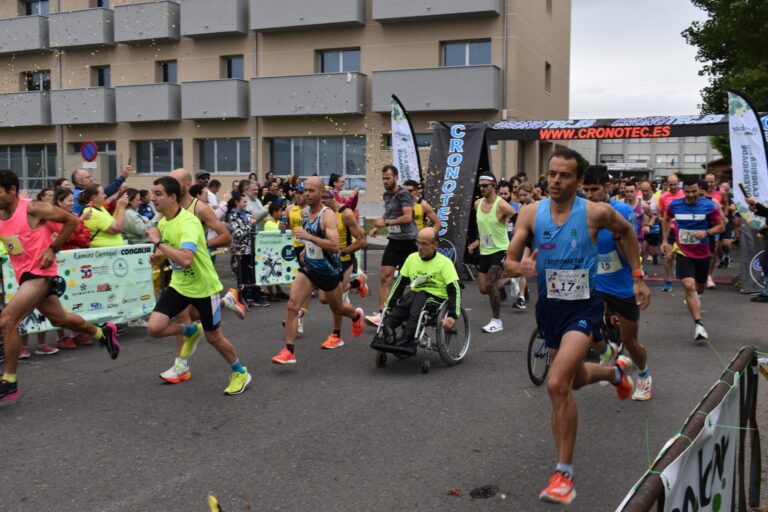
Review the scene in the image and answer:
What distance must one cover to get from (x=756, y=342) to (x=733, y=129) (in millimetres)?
5276

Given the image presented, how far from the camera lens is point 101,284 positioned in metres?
8.44

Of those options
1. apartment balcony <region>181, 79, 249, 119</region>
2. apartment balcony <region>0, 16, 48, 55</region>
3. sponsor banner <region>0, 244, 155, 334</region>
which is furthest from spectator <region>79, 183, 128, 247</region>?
apartment balcony <region>0, 16, 48, 55</region>

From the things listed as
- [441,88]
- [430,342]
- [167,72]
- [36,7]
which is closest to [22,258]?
[430,342]

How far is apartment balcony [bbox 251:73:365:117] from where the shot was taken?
25594 mm

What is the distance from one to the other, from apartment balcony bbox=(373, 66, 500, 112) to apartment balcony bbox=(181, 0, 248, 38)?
6375 millimetres

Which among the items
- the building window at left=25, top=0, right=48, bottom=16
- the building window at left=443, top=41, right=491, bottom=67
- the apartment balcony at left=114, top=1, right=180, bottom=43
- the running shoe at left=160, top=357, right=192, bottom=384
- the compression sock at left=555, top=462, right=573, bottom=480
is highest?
the building window at left=25, top=0, right=48, bottom=16

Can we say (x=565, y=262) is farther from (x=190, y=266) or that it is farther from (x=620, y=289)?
(x=190, y=266)

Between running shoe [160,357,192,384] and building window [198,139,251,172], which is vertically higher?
building window [198,139,251,172]

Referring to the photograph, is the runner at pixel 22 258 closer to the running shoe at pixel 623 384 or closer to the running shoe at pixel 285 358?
the running shoe at pixel 285 358

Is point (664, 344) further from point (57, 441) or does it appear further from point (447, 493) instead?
point (57, 441)

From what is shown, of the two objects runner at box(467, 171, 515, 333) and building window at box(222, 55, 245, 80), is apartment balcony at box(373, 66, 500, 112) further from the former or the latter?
runner at box(467, 171, 515, 333)

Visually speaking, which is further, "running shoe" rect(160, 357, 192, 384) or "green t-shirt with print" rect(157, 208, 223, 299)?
"running shoe" rect(160, 357, 192, 384)

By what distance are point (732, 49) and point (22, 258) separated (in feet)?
90.1

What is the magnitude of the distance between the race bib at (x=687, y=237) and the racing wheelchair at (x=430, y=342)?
2999 millimetres
